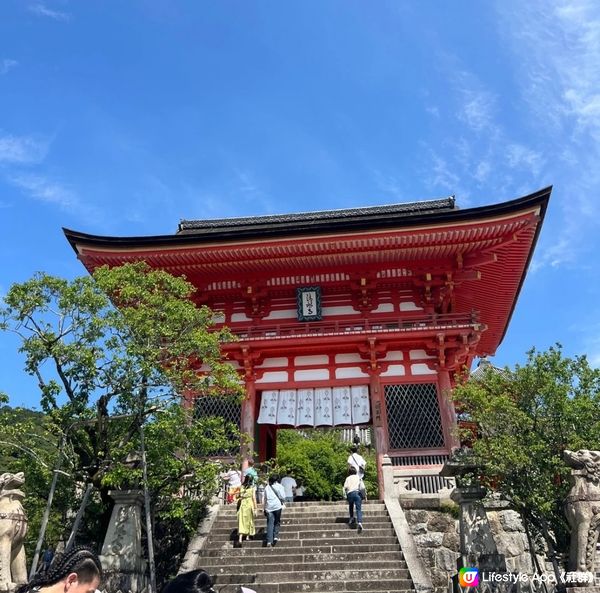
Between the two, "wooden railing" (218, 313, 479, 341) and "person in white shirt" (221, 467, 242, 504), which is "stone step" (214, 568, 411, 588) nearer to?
"person in white shirt" (221, 467, 242, 504)

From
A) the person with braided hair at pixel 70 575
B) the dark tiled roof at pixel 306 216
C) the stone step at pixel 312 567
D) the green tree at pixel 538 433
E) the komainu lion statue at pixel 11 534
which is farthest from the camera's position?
the dark tiled roof at pixel 306 216

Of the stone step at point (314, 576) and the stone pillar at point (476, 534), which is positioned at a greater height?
the stone pillar at point (476, 534)

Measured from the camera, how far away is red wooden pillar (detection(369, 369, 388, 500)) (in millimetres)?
13875

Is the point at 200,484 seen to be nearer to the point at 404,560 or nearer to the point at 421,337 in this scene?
the point at 404,560

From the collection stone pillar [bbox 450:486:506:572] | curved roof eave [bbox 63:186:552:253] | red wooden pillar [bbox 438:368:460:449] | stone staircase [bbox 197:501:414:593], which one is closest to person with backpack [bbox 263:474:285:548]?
stone staircase [bbox 197:501:414:593]

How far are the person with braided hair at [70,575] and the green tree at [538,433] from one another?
7.61 m

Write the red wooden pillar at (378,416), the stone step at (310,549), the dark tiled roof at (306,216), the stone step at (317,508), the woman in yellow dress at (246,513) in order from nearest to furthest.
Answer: the stone step at (310,549) → the woman in yellow dress at (246,513) → the stone step at (317,508) → the red wooden pillar at (378,416) → the dark tiled roof at (306,216)

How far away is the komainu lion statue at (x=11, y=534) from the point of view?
7012 mm

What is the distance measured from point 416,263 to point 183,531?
9.69 meters

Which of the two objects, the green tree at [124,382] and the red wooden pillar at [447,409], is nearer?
the green tree at [124,382]

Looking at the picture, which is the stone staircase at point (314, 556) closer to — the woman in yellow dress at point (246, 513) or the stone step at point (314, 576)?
the stone step at point (314, 576)

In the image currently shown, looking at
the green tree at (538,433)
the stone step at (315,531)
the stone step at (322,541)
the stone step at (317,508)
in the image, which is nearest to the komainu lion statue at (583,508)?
the green tree at (538,433)

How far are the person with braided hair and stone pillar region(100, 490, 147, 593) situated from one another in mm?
7175

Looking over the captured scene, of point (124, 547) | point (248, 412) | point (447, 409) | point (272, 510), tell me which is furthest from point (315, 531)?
point (447, 409)
